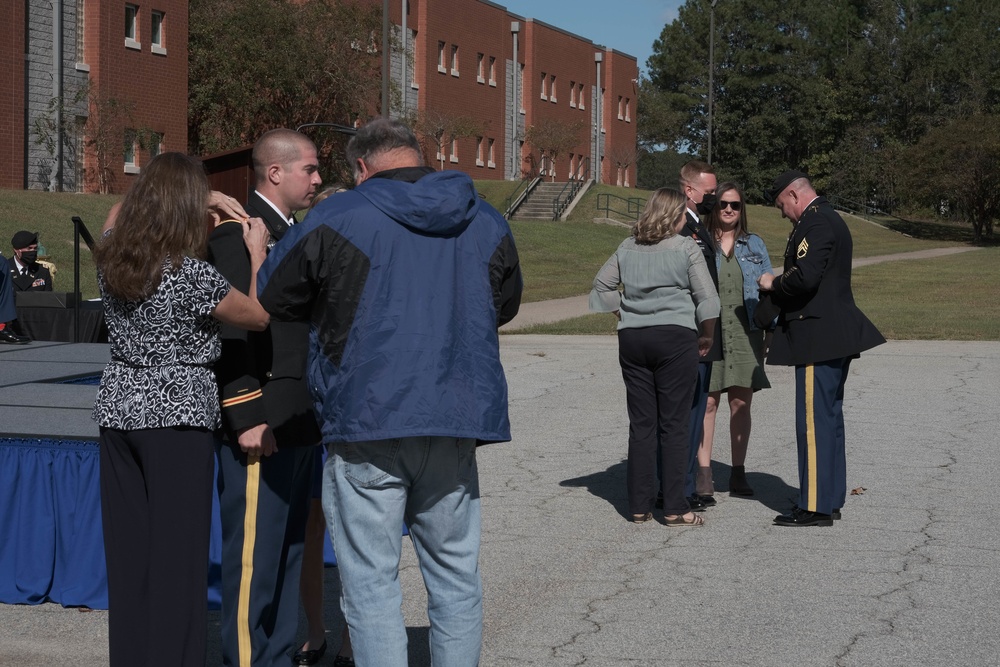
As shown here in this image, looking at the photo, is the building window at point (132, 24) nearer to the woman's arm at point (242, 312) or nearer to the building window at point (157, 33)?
the building window at point (157, 33)

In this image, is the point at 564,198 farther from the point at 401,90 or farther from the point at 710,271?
the point at 710,271

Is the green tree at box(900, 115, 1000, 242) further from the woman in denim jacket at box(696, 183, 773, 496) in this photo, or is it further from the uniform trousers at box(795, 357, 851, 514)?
the uniform trousers at box(795, 357, 851, 514)

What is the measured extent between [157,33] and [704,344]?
37.0 metres

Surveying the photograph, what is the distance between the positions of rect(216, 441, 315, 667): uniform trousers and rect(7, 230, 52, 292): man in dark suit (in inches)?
503

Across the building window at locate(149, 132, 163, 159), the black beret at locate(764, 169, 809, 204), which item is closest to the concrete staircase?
the building window at locate(149, 132, 163, 159)

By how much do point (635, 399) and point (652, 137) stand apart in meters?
90.0

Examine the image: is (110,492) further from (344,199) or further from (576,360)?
(576,360)

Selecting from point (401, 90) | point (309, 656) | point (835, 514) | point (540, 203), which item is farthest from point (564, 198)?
point (309, 656)

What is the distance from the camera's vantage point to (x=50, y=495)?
5.52 meters

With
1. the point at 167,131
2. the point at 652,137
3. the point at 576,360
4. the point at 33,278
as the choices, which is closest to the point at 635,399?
the point at 576,360

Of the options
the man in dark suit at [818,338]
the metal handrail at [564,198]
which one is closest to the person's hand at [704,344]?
the man in dark suit at [818,338]

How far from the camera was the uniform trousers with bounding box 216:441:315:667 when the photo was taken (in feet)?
13.6

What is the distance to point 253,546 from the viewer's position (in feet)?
13.6

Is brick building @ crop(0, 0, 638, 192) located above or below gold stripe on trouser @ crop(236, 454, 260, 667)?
above
